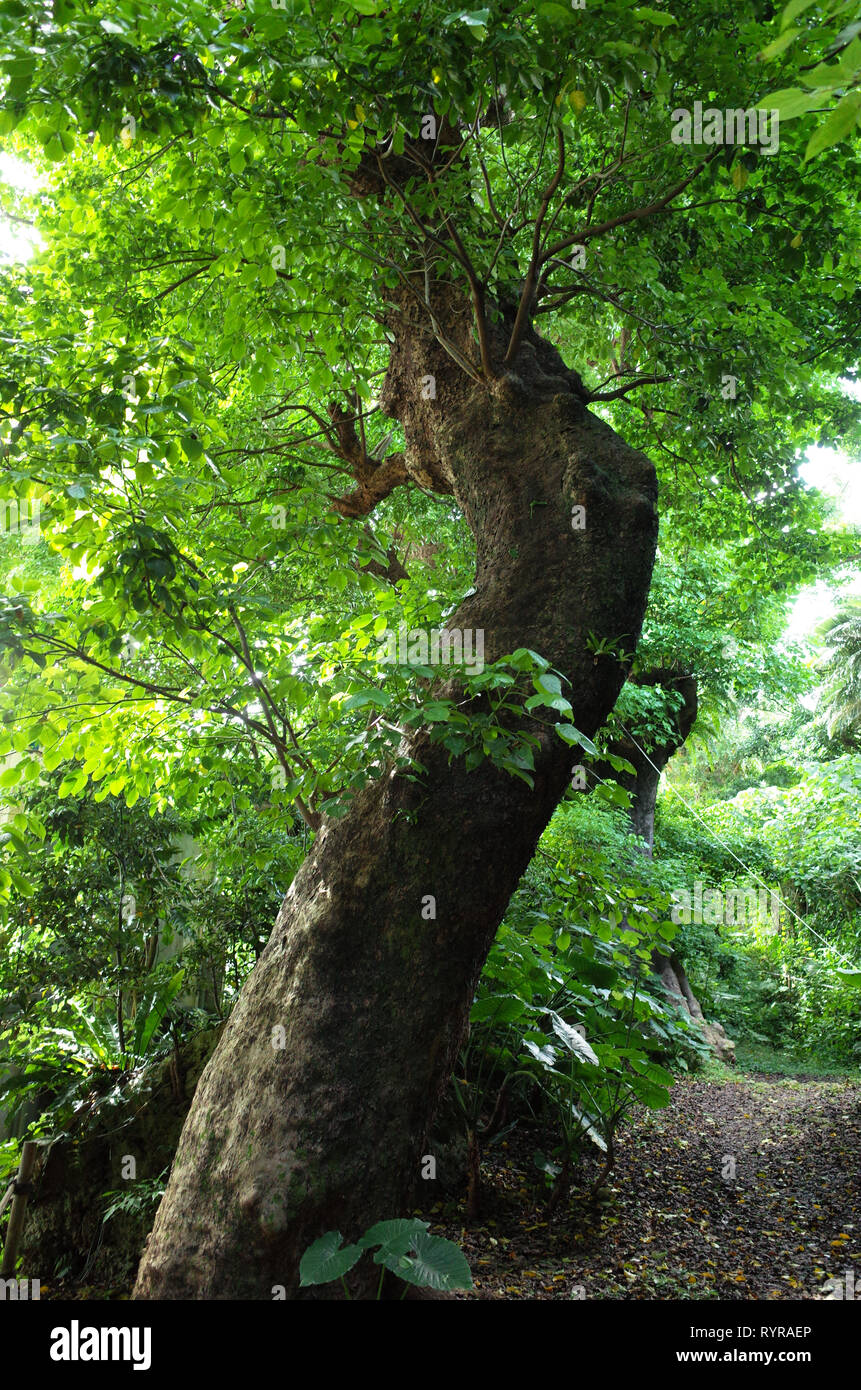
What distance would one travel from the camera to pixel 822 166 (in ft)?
13.9

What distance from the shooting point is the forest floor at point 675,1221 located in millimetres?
3164

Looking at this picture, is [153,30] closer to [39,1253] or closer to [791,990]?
[39,1253]

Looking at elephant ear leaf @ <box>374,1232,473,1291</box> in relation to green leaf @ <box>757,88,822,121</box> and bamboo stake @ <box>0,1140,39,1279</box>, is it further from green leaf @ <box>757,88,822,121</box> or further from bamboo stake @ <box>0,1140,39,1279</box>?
bamboo stake @ <box>0,1140,39,1279</box>

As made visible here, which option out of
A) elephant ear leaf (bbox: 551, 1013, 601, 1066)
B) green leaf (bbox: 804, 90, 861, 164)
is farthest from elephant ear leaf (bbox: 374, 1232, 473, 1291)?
green leaf (bbox: 804, 90, 861, 164)

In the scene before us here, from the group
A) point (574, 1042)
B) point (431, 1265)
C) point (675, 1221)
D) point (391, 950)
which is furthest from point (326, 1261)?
point (675, 1221)

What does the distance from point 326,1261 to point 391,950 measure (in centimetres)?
85

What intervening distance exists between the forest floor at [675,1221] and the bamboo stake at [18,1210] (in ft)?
6.47

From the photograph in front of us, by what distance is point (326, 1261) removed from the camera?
212cm

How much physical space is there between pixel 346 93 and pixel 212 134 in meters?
0.52

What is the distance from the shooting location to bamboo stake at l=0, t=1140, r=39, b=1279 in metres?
3.77

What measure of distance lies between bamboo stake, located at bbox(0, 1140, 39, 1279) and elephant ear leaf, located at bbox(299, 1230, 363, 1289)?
2467 millimetres

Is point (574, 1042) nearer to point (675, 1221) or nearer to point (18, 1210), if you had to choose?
point (675, 1221)

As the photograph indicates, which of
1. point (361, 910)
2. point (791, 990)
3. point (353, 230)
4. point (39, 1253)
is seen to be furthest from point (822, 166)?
point (791, 990)

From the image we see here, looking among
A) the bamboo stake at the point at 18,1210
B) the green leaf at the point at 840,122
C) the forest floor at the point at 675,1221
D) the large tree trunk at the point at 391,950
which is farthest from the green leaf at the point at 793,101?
the bamboo stake at the point at 18,1210
